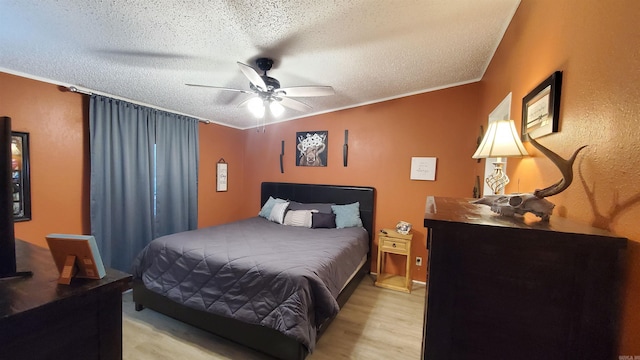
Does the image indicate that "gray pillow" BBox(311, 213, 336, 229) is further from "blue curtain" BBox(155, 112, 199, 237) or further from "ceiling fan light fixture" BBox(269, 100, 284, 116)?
"blue curtain" BBox(155, 112, 199, 237)

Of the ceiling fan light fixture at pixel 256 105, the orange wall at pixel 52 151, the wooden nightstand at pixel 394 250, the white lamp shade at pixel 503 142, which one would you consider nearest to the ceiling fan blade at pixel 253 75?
the ceiling fan light fixture at pixel 256 105

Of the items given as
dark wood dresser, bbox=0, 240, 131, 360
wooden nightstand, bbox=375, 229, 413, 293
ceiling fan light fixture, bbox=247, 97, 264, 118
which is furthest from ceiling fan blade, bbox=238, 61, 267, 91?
wooden nightstand, bbox=375, 229, 413, 293

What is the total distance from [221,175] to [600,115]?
4355mm

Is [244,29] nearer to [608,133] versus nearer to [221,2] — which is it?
[221,2]

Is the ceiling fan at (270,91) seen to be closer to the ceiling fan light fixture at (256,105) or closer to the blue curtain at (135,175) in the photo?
the ceiling fan light fixture at (256,105)

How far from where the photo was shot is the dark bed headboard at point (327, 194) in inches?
140

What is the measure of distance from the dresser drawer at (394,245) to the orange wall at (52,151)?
3.41 m

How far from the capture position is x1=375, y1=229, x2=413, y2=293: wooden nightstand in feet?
10.0

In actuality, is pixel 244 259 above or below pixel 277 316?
above

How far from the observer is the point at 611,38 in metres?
0.80

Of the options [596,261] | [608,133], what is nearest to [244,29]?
[608,133]

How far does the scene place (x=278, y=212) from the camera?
12.0ft

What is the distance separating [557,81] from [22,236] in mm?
4069

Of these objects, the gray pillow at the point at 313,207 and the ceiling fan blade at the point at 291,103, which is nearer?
the ceiling fan blade at the point at 291,103
